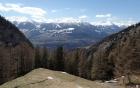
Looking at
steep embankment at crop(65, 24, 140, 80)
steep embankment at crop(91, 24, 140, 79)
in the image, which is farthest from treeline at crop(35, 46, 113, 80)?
steep embankment at crop(91, 24, 140, 79)

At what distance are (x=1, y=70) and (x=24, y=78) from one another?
4380 inches

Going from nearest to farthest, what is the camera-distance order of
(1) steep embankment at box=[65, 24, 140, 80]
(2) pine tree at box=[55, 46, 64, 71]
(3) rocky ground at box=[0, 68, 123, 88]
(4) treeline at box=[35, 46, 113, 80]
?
1. (3) rocky ground at box=[0, 68, 123, 88]
2. (1) steep embankment at box=[65, 24, 140, 80]
3. (4) treeline at box=[35, 46, 113, 80]
4. (2) pine tree at box=[55, 46, 64, 71]

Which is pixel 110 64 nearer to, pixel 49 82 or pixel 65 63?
pixel 65 63

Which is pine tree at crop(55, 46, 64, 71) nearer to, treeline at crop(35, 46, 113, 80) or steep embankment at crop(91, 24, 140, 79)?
treeline at crop(35, 46, 113, 80)

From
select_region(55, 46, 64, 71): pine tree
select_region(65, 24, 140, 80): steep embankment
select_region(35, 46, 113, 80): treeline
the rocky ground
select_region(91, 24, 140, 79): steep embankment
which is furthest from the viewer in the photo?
select_region(55, 46, 64, 71): pine tree

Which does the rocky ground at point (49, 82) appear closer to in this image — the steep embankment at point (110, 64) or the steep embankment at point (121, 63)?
the steep embankment at point (121, 63)

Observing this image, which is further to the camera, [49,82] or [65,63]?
[65,63]

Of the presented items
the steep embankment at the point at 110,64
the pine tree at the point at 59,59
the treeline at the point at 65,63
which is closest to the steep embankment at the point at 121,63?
Answer: the steep embankment at the point at 110,64

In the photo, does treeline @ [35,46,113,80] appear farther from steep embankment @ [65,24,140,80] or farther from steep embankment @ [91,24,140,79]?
steep embankment @ [91,24,140,79]

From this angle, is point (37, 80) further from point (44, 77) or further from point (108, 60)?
point (108, 60)

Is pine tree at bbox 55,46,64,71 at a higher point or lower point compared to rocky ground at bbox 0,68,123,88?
lower

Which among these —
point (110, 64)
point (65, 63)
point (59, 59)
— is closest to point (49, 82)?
point (110, 64)

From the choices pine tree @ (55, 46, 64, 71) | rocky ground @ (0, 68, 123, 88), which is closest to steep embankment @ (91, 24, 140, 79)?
pine tree @ (55, 46, 64, 71)

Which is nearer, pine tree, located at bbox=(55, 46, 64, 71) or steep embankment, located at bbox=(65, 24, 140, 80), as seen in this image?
steep embankment, located at bbox=(65, 24, 140, 80)
